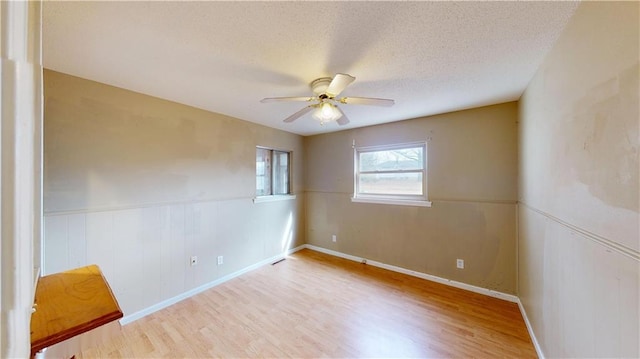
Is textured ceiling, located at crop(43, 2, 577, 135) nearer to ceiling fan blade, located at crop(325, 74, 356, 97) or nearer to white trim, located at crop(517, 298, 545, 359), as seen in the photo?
ceiling fan blade, located at crop(325, 74, 356, 97)

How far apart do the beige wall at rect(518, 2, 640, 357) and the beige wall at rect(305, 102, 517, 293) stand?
0.92 m

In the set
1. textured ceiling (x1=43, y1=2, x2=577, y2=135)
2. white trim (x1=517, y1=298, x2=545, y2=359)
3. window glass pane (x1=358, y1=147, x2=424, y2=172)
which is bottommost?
white trim (x1=517, y1=298, x2=545, y2=359)

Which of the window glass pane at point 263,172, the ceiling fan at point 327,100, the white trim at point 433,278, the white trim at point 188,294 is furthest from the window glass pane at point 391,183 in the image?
the white trim at point 188,294

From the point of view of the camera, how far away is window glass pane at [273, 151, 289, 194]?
423 centimetres

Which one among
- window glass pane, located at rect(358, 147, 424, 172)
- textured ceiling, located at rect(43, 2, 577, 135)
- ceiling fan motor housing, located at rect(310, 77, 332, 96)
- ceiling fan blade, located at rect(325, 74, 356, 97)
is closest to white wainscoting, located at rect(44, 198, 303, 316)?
textured ceiling, located at rect(43, 2, 577, 135)

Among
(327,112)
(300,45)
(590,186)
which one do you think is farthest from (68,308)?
(590,186)

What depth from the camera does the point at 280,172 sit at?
14.3 ft

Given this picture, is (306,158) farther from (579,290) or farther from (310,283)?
(579,290)

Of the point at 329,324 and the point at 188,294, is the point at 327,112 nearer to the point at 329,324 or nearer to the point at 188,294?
the point at 329,324

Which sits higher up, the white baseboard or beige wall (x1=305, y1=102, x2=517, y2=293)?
beige wall (x1=305, y1=102, x2=517, y2=293)

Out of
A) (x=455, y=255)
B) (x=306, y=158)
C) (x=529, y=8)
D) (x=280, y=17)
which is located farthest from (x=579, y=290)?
(x=306, y=158)

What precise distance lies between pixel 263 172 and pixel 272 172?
229 millimetres

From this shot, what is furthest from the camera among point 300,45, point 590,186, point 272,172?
point 272,172

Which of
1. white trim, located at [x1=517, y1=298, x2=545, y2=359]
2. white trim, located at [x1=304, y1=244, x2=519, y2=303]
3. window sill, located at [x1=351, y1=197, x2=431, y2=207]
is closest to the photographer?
white trim, located at [x1=517, y1=298, x2=545, y2=359]
